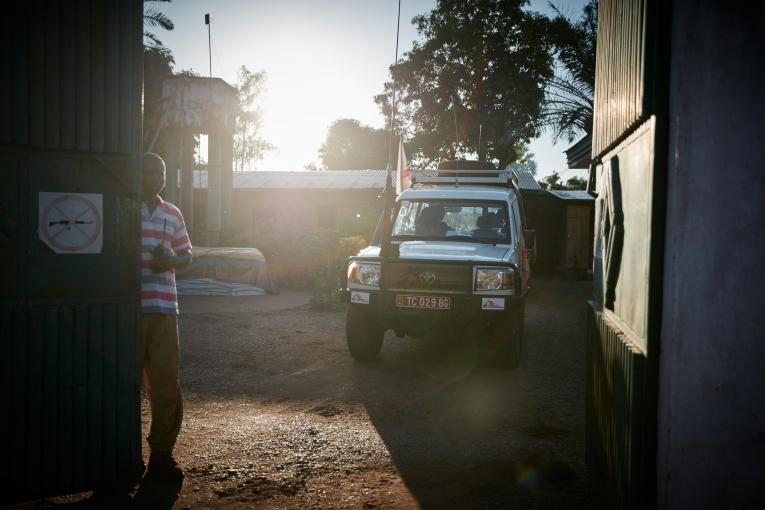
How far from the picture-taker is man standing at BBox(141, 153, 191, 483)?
3.86 m

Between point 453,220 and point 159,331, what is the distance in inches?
195

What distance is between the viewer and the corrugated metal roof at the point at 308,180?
29781mm

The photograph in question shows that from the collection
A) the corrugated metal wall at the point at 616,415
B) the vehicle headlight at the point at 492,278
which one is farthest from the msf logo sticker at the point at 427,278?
the corrugated metal wall at the point at 616,415

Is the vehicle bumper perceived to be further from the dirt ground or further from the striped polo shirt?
the striped polo shirt

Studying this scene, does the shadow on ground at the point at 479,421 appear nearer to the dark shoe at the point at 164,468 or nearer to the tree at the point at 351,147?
the dark shoe at the point at 164,468

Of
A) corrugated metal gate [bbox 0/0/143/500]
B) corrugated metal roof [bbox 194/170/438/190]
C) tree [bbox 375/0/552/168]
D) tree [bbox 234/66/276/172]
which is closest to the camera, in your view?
corrugated metal gate [bbox 0/0/143/500]

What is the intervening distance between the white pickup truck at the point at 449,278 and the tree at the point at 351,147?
1795 inches

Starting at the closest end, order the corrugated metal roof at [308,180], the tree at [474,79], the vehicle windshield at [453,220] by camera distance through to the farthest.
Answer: the vehicle windshield at [453,220]
the tree at [474,79]
the corrugated metal roof at [308,180]

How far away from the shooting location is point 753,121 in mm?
2227

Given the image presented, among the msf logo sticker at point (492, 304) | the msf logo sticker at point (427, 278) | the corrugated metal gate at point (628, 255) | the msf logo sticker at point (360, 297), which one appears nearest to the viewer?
the corrugated metal gate at point (628, 255)

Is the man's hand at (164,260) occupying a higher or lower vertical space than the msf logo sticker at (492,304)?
higher

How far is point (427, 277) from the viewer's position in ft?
21.9

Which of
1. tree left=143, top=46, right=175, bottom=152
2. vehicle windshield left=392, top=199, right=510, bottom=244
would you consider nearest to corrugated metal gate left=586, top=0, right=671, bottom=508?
vehicle windshield left=392, top=199, right=510, bottom=244

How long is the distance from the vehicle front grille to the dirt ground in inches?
37.8
